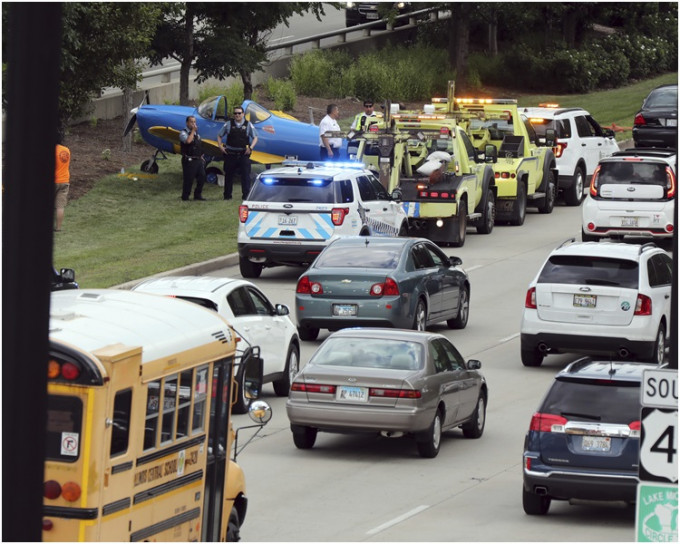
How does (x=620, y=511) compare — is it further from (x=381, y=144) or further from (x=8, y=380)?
(x=381, y=144)

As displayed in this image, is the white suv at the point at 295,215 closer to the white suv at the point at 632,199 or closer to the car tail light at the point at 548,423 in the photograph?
the white suv at the point at 632,199

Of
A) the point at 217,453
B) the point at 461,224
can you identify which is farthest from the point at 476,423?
the point at 461,224

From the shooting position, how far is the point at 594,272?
2103 cm

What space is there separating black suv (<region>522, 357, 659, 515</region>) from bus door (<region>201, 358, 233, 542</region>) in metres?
3.90

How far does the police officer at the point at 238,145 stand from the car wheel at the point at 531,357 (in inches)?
480

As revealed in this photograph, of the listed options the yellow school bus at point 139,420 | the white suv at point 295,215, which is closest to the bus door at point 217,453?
the yellow school bus at point 139,420

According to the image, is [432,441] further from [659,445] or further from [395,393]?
[659,445]

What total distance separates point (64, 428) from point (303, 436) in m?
8.09

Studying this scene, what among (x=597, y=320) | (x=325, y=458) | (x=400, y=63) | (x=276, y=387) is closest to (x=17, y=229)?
(x=325, y=458)

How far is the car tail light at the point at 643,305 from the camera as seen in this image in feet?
68.1

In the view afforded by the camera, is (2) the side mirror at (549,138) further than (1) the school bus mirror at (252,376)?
Yes

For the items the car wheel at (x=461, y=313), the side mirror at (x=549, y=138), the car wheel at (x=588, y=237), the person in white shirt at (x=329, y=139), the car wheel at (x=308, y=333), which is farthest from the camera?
the side mirror at (x=549, y=138)

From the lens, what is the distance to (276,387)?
64.5ft

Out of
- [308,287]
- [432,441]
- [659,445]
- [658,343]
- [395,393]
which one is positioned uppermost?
[659,445]
